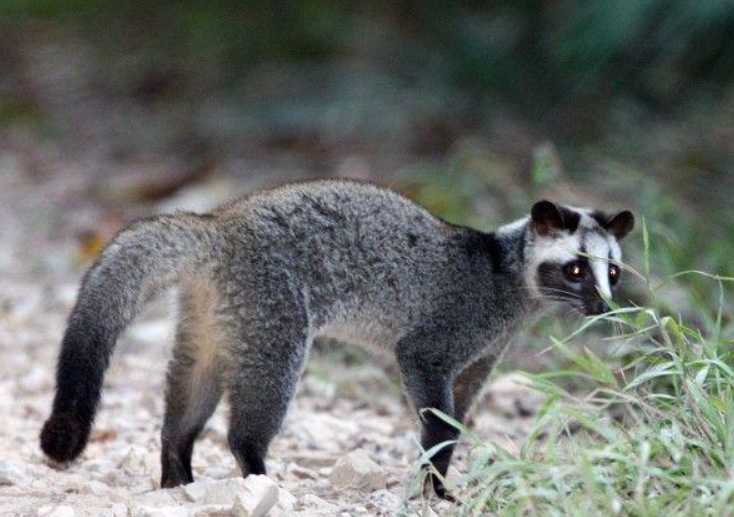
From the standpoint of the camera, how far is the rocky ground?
4508 millimetres

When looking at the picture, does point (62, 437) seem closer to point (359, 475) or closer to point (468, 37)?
point (359, 475)

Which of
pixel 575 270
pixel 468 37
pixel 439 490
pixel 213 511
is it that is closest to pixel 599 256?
pixel 575 270

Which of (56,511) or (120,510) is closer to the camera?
(56,511)

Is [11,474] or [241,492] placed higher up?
[241,492]

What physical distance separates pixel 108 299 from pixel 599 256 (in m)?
2.00

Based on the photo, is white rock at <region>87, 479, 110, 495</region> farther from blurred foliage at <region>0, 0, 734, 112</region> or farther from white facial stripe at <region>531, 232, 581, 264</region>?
blurred foliage at <region>0, 0, 734, 112</region>

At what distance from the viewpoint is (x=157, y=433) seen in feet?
19.9

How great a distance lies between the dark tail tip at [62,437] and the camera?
4.30 metres

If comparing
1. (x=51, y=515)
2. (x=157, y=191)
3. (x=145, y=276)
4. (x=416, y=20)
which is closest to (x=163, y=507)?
(x=51, y=515)

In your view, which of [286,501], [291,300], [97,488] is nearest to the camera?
[286,501]

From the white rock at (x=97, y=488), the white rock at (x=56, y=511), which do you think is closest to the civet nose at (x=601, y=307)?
the white rock at (x=97, y=488)

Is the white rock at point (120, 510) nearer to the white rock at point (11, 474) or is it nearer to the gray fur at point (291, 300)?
the gray fur at point (291, 300)

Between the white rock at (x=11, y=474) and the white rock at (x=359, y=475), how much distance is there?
117 cm

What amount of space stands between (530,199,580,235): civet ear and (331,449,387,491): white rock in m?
1.32
